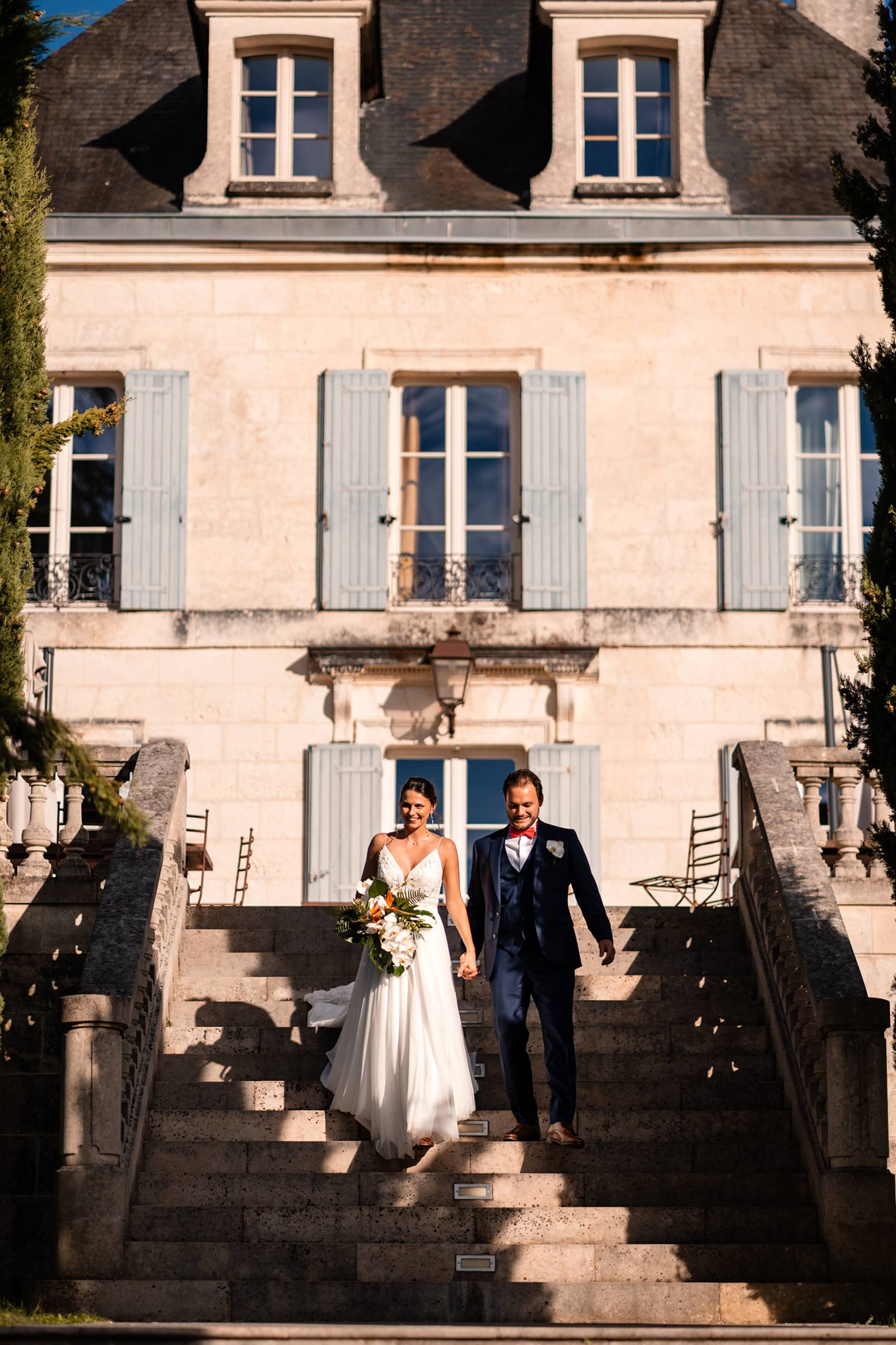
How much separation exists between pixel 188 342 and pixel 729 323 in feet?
→ 12.5

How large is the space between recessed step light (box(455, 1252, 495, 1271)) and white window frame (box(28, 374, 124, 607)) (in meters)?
7.68

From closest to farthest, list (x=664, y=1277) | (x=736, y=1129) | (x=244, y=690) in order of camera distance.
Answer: (x=664, y=1277)
(x=736, y=1129)
(x=244, y=690)

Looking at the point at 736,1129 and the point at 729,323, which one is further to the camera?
the point at 729,323

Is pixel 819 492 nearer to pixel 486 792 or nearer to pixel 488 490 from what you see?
pixel 488 490

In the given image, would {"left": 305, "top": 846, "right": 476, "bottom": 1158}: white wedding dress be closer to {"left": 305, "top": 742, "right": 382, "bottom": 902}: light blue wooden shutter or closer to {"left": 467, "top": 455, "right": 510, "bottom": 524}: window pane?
{"left": 305, "top": 742, "right": 382, "bottom": 902}: light blue wooden shutter

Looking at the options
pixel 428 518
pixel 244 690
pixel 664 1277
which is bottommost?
pixel 664 1277

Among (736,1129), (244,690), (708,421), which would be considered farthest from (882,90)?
(244,690)

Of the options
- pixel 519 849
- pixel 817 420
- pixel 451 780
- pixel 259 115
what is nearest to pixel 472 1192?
pixel 519 849

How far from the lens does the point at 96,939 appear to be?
8742 millimetres

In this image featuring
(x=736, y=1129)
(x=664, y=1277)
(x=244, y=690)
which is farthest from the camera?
(x=244, y=690)

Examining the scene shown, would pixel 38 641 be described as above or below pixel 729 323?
below

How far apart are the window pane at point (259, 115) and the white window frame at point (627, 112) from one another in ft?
7.33

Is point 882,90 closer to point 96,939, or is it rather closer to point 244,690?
point 96,939

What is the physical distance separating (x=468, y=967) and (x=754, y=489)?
6.86 meters
